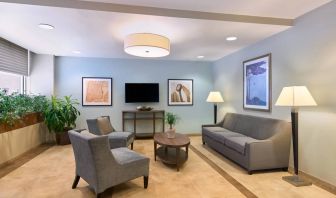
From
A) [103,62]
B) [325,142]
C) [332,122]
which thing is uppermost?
[103,62]

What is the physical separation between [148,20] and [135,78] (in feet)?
10.7

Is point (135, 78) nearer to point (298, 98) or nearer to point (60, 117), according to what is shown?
point (60, 117)

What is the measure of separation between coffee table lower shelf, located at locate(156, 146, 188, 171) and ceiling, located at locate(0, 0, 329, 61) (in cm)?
219

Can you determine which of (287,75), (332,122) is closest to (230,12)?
(287,75)

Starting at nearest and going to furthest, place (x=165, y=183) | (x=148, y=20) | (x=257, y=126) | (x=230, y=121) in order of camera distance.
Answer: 1. (x=165, y=183)
2. (x=148, y=20)
3. (x=257, y=126)
4. (x=230, y=121)

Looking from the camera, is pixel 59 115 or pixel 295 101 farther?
pixel 59 115

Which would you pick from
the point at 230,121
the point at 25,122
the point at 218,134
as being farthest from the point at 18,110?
the point at 230,121

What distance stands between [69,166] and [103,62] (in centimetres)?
333

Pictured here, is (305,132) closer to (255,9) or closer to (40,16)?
(255,9)

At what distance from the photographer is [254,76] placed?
14.8 feet

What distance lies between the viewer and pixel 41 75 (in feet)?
18.5

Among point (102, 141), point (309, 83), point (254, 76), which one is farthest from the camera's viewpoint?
point (254, 76)

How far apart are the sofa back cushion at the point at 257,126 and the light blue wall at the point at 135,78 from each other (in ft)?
5.69

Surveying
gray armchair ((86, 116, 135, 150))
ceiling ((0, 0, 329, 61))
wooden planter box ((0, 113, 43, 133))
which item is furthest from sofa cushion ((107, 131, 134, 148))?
ceiling ((0, 0, 329, 61))
